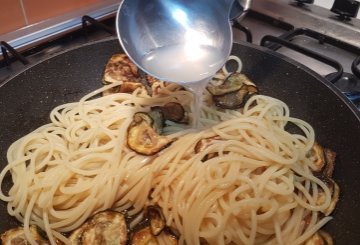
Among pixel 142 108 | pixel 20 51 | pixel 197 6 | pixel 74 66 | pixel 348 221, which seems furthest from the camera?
pixel 20 51

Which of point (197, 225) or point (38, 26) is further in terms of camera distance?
point (38, 26)

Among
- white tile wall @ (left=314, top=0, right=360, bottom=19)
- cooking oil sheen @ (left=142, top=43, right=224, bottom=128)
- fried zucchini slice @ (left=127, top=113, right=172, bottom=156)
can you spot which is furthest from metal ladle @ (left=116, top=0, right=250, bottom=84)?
white tile wall @ (left=314, top=0, right=360, bottom=19)

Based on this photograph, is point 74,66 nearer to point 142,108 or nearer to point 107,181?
point 142,108

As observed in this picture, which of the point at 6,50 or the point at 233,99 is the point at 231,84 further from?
the point at 6,50

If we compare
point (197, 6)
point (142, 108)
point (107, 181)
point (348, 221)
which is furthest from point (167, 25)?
point (348, 221)

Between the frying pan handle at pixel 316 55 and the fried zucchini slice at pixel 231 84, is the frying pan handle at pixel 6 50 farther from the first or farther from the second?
the frying pan handle at pixel 316 55

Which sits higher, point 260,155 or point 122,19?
point 122,19

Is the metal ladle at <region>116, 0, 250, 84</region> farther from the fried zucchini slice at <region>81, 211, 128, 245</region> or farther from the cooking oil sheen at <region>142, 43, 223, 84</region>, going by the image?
the fried zucchini slice at <region>81, 211, 128, 245</region>
